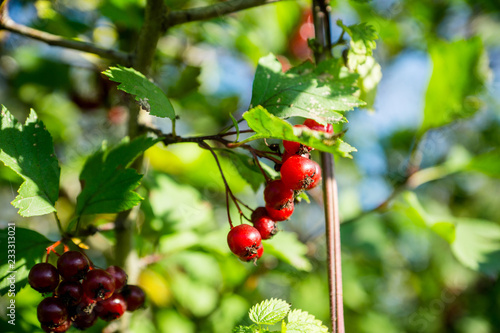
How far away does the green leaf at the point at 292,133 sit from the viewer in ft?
2.83

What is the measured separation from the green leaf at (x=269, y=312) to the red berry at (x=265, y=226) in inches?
7.1

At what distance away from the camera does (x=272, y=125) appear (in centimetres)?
90

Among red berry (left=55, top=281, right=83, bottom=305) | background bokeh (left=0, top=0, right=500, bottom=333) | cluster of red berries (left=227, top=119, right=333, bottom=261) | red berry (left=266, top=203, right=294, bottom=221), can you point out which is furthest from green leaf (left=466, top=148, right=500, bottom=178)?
red berry (left=55, top=281, right=83, bottom=305)

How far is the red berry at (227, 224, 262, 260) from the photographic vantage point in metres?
1.03

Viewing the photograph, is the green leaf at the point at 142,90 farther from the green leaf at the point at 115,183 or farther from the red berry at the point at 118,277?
the red berry at the point at 118,277

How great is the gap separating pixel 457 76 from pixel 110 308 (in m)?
1.72

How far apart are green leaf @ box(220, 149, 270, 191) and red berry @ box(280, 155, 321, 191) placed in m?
0.20

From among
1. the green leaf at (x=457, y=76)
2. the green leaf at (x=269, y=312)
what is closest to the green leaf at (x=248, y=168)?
the green leaf at (x=269, y=312)

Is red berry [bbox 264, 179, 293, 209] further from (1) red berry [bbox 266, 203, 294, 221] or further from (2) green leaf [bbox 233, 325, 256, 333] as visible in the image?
(2) green leaf [bbox 233, 325, 256, 333]

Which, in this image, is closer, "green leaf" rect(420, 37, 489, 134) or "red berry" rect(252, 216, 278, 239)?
"red berry" rect(252, 216, 278, 239)

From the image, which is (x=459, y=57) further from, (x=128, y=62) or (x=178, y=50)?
(x=178, y=50)

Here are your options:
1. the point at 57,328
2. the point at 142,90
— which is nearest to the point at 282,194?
the point at 142,90

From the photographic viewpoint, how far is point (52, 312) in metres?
1.02

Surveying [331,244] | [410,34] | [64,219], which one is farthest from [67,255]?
[410,34]
